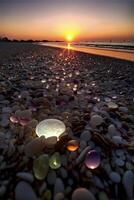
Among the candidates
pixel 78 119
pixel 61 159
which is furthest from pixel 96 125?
pixel 61 159

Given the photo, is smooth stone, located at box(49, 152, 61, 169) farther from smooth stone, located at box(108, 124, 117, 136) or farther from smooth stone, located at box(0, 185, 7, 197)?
smooth stone, located at box(108, 124, 117, 136)

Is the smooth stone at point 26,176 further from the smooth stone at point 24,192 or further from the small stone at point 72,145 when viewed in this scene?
the small stone at point 72,145

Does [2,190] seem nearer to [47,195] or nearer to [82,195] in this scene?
[47,195]

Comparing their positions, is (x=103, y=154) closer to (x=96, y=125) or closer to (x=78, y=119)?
(x=96, y=125)

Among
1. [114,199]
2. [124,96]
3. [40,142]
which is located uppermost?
[40,142]

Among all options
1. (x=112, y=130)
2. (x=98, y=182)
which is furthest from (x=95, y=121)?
(x=98, y=182)

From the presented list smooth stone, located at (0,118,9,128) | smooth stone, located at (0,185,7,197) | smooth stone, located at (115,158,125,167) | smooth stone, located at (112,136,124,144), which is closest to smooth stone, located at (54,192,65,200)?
smooth stone, located at (0,185,7,197)

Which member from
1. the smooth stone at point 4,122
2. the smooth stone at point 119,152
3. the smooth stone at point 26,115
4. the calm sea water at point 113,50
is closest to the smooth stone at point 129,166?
the smooth stone at point 119,152

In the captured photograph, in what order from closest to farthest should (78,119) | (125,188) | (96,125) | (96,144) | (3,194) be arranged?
(3,194)
(125,188)
(96,144)
(96,125)
(78,119)
